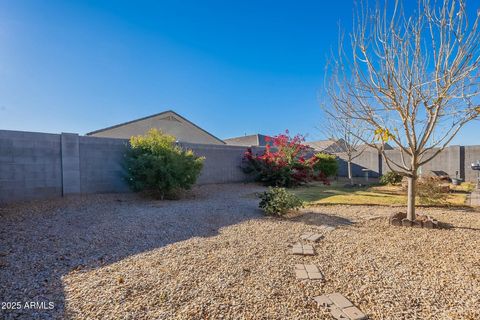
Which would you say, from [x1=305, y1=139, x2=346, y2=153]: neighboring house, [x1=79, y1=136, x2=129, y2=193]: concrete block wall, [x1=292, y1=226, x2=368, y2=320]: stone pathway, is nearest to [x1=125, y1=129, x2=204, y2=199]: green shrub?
[x1=79, y1=136, x2=129, y2=193]: concrete block wall

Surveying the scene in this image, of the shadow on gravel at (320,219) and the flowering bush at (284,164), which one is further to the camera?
the flowering bush at (284,164)

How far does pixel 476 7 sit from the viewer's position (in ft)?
13.8

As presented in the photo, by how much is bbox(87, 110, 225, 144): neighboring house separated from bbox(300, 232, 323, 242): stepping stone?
12.0 m

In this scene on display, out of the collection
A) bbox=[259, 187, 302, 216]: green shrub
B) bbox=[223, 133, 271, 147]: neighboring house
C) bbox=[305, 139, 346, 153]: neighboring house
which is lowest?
bbox=[259, 187, 302, 216]: green shrub

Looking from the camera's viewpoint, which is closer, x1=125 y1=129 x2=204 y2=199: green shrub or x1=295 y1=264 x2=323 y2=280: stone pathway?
x1=295 y1=264 x2=323 y2=280: stone pathway

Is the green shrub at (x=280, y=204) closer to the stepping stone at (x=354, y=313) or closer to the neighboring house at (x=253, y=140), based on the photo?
the stepping stone at (x=354, y=313)

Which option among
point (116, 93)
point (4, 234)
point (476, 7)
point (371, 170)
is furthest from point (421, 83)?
point (371, 170)

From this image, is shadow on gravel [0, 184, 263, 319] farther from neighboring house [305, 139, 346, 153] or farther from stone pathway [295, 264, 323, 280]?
neighboring house [305, 139, 346, 153]

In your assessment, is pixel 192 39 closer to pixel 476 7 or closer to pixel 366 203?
pixel 476 7

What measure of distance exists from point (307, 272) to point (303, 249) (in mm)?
781

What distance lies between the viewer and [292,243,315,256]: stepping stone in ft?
11.9

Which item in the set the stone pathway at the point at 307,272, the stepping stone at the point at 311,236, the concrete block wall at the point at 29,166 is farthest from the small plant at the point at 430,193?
the concrete block wall at the point at 29,166

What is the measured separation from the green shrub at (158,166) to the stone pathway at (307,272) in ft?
18.4

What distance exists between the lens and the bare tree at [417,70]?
167 inches
